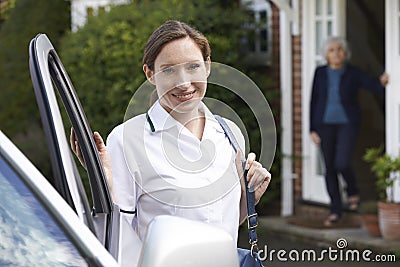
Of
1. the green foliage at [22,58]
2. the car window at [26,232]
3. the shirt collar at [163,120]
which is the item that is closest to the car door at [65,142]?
the car window at [26,232]

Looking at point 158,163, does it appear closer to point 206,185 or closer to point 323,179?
point 206,185

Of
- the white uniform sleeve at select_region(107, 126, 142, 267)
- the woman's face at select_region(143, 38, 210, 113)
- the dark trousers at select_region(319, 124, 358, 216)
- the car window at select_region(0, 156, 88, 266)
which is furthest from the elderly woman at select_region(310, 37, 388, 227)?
the car window at select_region(0, 156, 88, 266)

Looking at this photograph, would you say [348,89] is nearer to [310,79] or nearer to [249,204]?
[310,79]

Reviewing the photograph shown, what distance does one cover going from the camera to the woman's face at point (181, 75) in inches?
135

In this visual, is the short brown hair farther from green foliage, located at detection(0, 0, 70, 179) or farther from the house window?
green foliage, located at detection(0, 0, 70, 179)

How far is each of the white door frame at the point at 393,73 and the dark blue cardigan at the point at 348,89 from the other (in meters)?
0.26

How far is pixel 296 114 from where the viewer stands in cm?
1075

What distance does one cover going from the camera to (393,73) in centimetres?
941

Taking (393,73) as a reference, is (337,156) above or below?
below

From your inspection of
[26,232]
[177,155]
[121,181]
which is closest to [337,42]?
[177,155]

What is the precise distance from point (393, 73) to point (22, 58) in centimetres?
653

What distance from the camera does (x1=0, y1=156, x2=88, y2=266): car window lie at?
7.38ft

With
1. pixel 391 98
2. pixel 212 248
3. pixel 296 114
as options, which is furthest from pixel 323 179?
pixel 212 248

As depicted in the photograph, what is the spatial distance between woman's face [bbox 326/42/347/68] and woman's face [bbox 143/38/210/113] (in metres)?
6.32
